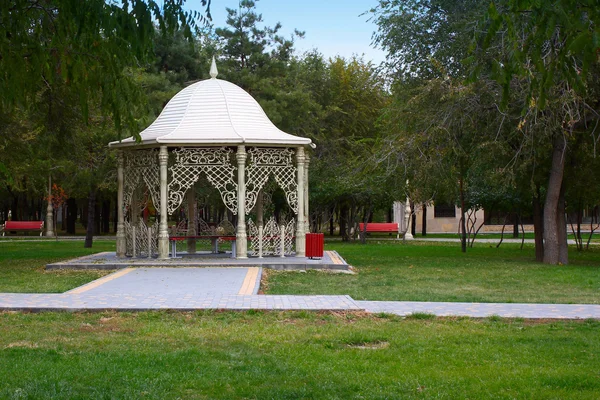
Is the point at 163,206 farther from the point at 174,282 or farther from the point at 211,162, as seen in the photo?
the point at 174,282

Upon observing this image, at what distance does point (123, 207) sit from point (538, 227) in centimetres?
1262

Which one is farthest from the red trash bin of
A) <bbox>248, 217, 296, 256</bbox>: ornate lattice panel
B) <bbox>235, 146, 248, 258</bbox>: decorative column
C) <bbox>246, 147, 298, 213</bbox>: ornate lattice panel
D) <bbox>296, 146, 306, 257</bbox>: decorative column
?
<bbox>235, 146, 248, 258</bbox>: decorative column

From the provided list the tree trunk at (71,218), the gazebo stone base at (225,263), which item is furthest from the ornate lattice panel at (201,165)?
the tree trunk at (71,218)

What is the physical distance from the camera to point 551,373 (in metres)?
7.08

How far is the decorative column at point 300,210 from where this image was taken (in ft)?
69.8

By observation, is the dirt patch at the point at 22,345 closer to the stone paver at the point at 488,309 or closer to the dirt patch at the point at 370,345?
the dirt patch at the point at 370,345

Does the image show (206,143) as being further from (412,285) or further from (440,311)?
(440,311)

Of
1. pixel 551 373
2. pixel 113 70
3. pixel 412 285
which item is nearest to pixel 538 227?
pixel 412 285

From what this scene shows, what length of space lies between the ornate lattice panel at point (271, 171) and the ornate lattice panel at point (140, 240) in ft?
9.41

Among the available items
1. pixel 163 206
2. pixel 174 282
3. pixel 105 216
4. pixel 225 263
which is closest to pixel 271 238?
pixel 225 263

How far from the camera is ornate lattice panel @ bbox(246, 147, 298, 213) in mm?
21219

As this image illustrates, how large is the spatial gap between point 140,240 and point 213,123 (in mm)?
3862

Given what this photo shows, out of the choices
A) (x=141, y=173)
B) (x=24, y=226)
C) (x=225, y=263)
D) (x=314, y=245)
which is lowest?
(x=225, y=263)

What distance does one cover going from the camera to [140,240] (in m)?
22.0
